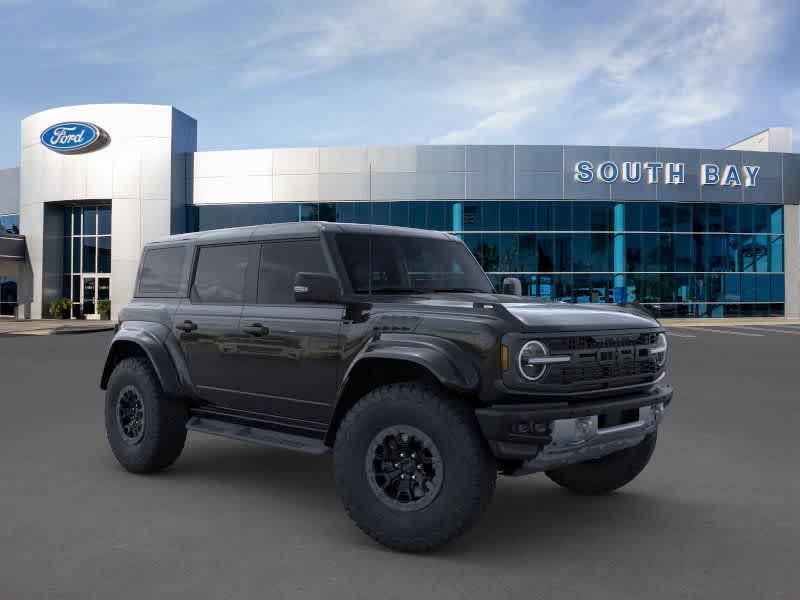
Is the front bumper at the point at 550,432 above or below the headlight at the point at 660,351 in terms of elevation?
below

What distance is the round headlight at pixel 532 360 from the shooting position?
4.05 metres

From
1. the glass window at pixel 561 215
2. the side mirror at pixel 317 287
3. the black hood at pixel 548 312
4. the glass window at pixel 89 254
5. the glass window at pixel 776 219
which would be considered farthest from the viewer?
the glass window at pixel 776 219

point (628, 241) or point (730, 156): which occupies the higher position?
point (730, 156)

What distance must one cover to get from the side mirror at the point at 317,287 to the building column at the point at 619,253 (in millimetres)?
34443

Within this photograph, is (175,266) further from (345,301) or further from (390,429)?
(390,429)

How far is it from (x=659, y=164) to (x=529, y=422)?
3592cm

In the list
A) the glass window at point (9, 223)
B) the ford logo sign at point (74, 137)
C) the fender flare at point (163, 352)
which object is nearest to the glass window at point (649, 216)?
the ford logo sign at point (74, 137)

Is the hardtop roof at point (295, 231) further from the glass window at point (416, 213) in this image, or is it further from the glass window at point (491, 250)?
the glass window at point (491, 250)

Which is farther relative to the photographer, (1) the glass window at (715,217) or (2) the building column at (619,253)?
(1) the glass window at (715,217)

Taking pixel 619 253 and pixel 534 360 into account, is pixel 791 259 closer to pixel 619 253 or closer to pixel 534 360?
pixel 619 253

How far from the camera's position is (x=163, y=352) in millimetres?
5961

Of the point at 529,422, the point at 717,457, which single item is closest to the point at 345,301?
the point at 529,422

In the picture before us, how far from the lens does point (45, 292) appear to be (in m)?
39.3

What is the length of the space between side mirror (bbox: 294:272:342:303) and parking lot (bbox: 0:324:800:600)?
57.5 inches
